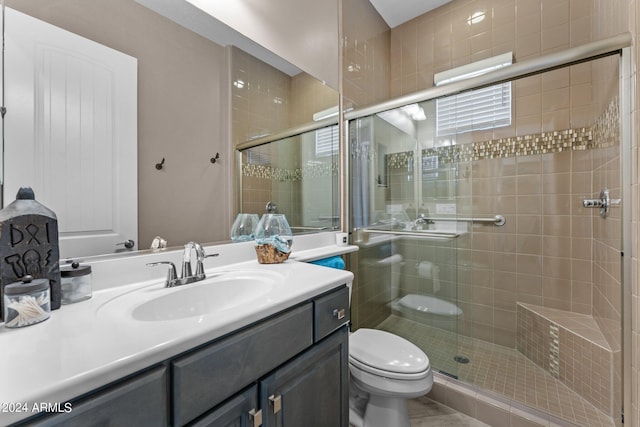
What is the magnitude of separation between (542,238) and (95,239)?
2590mm

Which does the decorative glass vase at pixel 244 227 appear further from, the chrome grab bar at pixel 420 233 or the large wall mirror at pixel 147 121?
the chrome grab bar at pixel 420 233

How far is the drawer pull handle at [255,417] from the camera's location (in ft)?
2.08

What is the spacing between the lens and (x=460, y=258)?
6.23 feet

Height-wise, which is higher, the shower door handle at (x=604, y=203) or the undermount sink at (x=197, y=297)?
the shower door handle at (x=604, y=203)

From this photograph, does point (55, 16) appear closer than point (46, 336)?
No

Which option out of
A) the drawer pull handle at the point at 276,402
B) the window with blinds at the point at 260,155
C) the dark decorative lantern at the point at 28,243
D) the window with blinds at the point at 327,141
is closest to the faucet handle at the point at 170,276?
the dark decorative lantern at the point at 28,243

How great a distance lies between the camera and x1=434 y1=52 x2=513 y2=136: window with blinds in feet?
6.30

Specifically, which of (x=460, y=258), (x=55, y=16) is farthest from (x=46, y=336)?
(x=460, y=258)

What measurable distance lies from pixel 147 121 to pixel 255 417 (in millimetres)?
954

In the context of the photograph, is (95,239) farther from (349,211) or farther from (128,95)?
(349,211)

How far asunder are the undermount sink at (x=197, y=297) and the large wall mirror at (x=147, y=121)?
0.70ft

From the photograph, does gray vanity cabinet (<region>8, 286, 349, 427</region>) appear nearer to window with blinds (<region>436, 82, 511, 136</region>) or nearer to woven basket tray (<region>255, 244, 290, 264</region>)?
woven basket tray (<region>255, 244, 290, 264</region>)

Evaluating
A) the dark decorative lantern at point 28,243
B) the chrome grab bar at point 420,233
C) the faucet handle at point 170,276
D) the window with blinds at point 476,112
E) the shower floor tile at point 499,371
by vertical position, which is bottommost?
the shower floor tile at point 499,371

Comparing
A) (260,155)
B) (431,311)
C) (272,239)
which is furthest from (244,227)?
(431,311)
